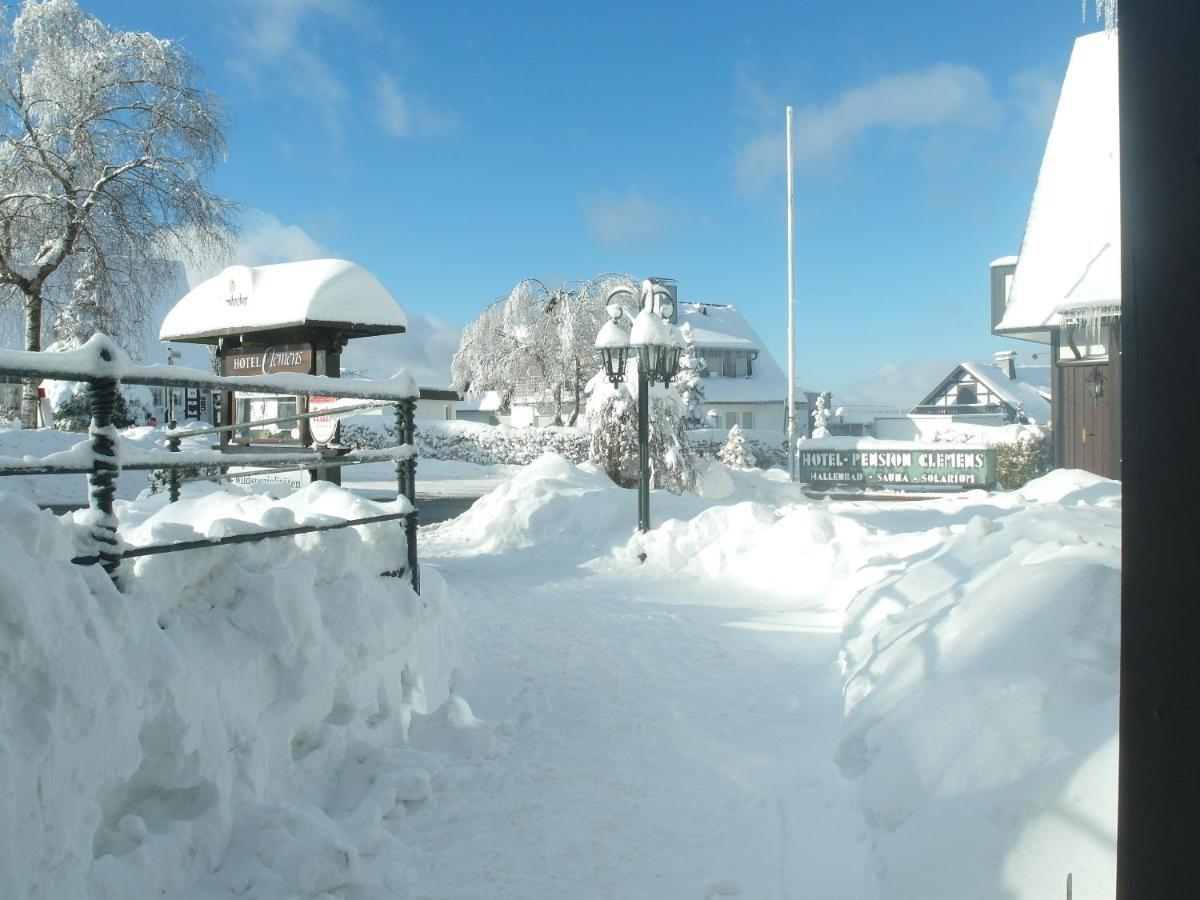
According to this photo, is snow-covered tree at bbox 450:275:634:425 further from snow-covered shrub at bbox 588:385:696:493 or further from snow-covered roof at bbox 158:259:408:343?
snow-covered roof at bbox 158:259:408:343

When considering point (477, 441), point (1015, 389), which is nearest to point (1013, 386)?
point (1015, 389)

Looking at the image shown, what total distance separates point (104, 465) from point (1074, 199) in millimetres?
17599

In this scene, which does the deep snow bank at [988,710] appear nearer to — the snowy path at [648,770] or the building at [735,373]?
the snowy path at [648,770]

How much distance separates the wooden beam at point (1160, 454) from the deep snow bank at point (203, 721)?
211 cm

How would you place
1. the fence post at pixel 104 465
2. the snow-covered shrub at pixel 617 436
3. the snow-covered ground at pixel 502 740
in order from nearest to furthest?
the snow-covered ground at pixel 502 740
the fence post at pixel 104 465
the snow-covered shrub at pixel 617 436

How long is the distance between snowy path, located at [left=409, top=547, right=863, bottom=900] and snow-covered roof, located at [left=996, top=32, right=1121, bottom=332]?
11612mm

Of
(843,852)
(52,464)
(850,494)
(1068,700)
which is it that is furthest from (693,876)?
(850,494)

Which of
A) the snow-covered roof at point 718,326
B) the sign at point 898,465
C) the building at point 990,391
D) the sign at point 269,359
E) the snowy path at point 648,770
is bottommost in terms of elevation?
the snowy path at point 648,770

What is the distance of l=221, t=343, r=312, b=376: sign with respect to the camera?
905cm

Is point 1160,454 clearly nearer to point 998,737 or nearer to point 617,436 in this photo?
point 998,737

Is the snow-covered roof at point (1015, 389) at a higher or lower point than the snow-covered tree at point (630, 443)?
higher

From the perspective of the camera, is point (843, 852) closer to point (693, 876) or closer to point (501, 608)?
point (693, 876)

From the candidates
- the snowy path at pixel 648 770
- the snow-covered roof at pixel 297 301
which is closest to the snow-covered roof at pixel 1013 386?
the snow-covered roof at pixel 297 301

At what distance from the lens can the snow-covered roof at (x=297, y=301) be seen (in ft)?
28.9
